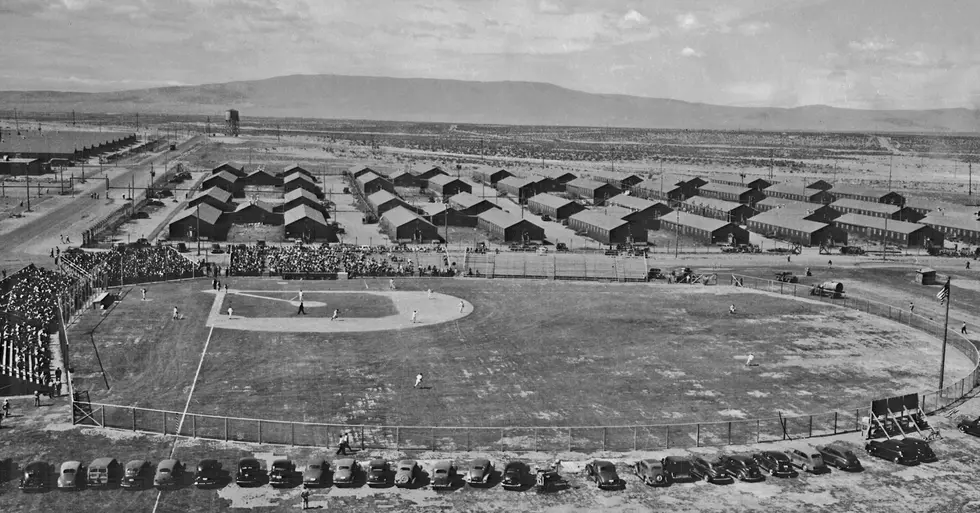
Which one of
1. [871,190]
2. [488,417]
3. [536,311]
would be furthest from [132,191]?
[871,190]

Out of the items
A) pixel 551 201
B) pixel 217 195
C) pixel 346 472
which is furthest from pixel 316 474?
pixel 551 201

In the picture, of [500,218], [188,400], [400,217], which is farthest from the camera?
[500,218]

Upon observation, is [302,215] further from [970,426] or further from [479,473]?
[970,426]

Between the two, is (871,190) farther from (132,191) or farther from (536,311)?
(132,191)

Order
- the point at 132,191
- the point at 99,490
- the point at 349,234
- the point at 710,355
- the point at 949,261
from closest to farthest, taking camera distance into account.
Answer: the point at 99,490
the point at 710,355
the point at 949,261
the point at 349,234
the point at 132,191

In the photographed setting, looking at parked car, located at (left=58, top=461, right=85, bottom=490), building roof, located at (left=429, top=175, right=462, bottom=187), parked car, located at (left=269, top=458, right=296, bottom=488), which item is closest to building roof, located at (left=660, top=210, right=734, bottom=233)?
building roof, located at (left=429, top=175, right=462, bottom=187)
